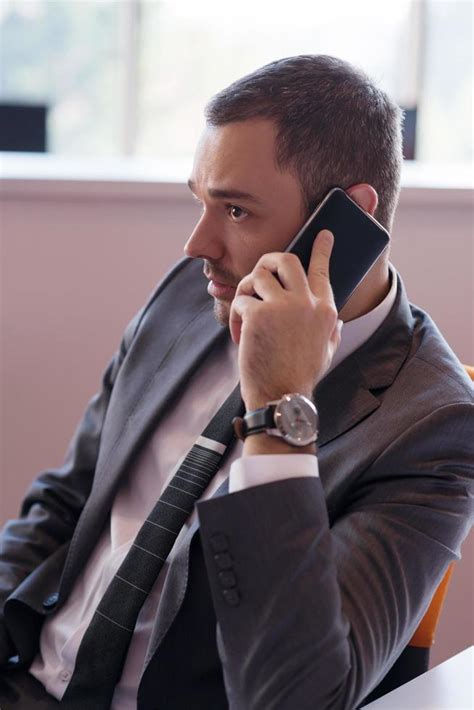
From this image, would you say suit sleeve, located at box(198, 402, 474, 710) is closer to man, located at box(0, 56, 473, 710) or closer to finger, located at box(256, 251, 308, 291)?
man, located at box(0, 56, 473, 710)

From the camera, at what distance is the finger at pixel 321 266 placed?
1.15m

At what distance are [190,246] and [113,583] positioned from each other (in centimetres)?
45

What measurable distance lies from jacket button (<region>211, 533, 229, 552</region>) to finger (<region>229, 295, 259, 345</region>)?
0.77 ft

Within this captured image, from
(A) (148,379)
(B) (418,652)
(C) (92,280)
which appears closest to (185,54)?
(C) (92,280)

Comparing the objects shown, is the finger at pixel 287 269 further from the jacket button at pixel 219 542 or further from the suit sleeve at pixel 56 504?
the suit sleeve at pixel 56 504

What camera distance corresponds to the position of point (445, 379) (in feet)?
3.84

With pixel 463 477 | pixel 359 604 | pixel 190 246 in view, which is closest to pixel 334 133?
pixel 190 246

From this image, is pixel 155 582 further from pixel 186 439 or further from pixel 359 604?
pixel 359 604

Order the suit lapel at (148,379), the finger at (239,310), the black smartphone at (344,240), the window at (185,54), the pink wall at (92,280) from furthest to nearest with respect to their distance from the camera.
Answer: the window at (185,54)
the pink wall at (92,280)
the suit lapel at (148,379)
the black smartphone at (344,240)
the finger at (239,310)

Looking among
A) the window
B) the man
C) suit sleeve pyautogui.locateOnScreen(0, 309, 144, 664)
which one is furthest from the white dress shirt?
the window

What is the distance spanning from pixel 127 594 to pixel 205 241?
0.46 meters

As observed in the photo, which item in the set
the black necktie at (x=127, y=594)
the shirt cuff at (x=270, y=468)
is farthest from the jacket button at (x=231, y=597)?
the black necktie at (x=127, y=594)

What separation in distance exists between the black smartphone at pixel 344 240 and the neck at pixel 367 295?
0.08 meters

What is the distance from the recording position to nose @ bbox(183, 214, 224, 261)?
128 centimetres
